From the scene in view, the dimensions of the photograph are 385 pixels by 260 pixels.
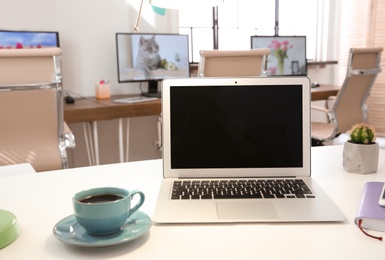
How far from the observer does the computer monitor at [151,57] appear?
2842mm

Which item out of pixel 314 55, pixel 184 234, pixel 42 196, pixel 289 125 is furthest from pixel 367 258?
pixel 314 55

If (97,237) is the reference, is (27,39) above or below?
above

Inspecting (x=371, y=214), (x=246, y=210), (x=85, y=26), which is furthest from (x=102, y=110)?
(x=371, y=214)

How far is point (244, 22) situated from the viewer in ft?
12.8

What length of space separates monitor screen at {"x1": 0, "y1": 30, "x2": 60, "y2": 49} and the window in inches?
48.6

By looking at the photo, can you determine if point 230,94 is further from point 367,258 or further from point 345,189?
point 367,258

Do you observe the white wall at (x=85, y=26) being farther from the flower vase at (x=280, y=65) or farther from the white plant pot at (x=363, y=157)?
the white plant pot at (x=363, y=157)

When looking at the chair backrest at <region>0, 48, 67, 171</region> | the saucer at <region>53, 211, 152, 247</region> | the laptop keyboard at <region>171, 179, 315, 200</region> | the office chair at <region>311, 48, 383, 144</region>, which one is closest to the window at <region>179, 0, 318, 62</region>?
the office chair at <region>311, 48, 383, 144</region>

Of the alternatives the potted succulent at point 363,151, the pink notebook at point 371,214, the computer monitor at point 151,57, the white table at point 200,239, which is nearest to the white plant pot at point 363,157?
the potted succulent at point 363,151

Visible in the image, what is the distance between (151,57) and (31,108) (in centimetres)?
125

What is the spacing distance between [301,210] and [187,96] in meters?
0.39

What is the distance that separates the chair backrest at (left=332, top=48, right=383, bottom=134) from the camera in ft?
8.87

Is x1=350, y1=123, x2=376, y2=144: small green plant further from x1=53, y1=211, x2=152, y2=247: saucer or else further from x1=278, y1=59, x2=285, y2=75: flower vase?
x1=278, y1=59, x2=285, y2=75: flower vase

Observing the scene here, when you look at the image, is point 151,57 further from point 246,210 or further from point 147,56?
point 246,210
